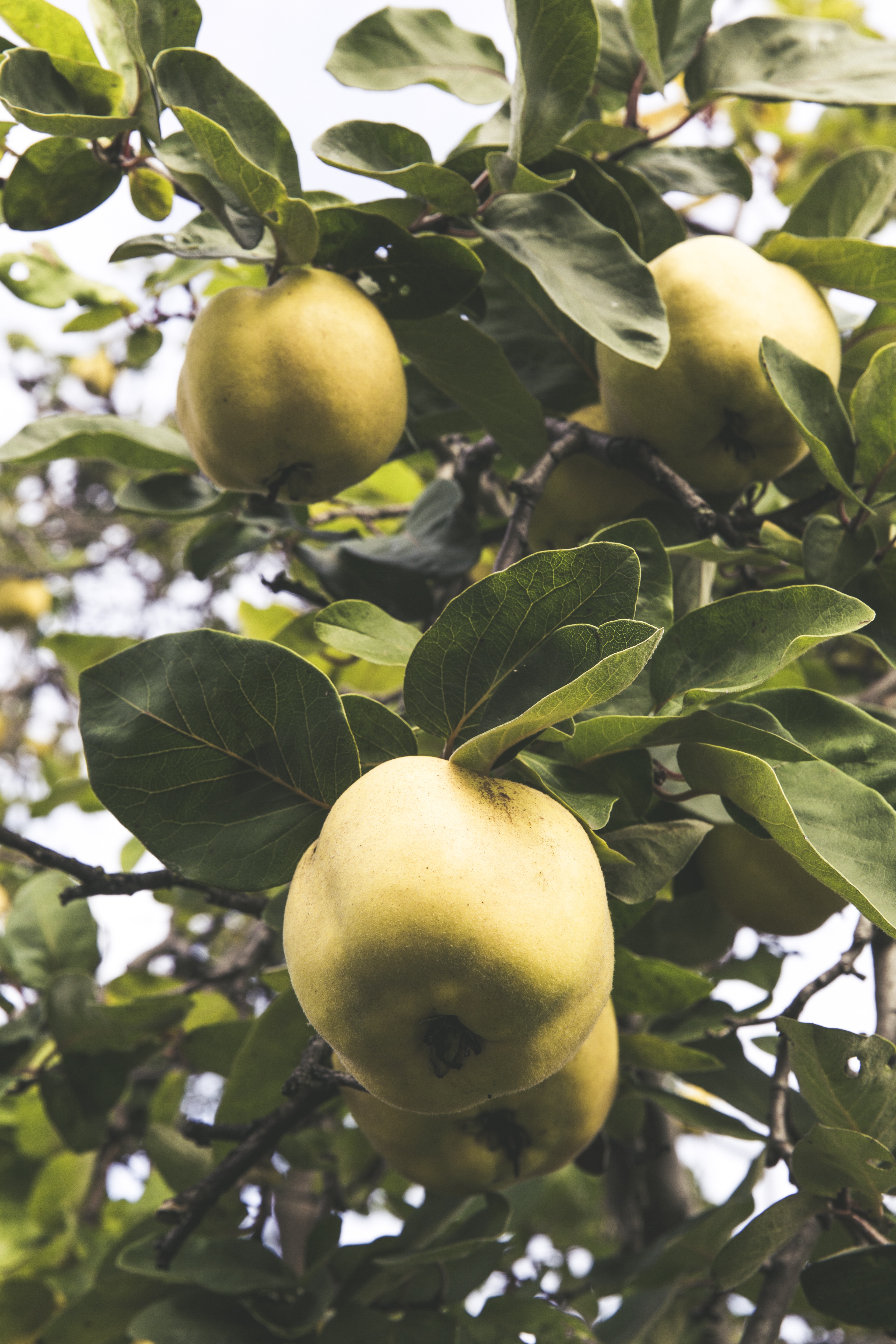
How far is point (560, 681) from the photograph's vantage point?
2.49ft

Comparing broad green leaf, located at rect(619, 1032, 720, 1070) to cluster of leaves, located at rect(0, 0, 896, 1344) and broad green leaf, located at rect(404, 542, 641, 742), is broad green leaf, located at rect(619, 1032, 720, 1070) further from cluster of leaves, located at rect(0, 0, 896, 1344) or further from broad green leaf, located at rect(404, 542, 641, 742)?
broad green leaf, located at rect(404, 542, 641, 742)

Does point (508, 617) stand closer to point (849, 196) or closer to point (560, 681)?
point (560, 681)

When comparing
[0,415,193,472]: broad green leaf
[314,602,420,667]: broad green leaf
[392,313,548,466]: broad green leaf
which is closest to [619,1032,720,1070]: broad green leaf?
[314,602,420,667]: broad green leaf

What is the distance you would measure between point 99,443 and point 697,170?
33.8 inches

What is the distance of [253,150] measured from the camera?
1.06 metres

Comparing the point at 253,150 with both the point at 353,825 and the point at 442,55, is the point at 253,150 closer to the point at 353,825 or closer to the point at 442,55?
the point at 442,55

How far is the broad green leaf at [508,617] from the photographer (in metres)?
0.74

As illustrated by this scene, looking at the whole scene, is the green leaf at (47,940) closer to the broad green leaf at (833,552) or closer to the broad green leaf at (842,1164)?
the broad green leaf at (842,1164)

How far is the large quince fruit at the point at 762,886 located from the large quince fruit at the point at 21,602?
4.11m

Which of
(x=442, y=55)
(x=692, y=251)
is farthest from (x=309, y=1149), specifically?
(x=442, y=55)

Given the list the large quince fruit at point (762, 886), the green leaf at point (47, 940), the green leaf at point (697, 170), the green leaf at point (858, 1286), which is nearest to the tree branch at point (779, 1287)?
the green leaf at point (858, 1286)

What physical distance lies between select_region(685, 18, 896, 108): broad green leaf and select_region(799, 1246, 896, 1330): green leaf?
119 centimetres

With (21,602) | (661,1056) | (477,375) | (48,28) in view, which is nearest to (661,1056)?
(661,1056)

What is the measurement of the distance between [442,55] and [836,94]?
0.49 m
